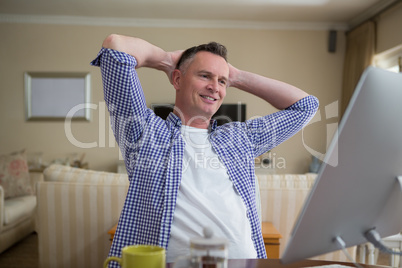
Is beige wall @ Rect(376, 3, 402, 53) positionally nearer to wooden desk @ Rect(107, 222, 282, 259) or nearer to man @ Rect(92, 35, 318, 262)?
wooden desk @ Rect(107, 222, 282, 259)

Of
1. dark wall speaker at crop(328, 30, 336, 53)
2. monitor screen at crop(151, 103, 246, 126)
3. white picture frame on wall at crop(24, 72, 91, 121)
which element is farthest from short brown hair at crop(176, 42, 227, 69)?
dark wall speaker at crop(328, 30, 336, 53)

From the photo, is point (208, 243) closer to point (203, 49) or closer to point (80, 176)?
point (203, 49)

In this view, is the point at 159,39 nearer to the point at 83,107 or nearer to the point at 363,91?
the point at 83,107

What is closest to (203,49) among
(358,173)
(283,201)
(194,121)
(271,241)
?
(194,121)

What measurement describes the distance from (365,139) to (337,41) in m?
5.90

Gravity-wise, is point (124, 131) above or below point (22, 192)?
above

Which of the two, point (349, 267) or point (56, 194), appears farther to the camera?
point (56, 194)

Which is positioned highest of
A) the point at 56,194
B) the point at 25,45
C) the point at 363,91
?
the point at 25,45

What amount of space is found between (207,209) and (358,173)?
64cm

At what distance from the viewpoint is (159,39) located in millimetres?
6039

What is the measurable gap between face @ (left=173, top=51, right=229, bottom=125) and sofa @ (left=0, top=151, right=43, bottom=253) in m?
2.85

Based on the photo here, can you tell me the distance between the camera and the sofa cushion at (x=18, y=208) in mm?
3732

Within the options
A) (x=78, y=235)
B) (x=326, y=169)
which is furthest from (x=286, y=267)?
(x=78, y=235)

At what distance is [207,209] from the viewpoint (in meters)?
1.25
